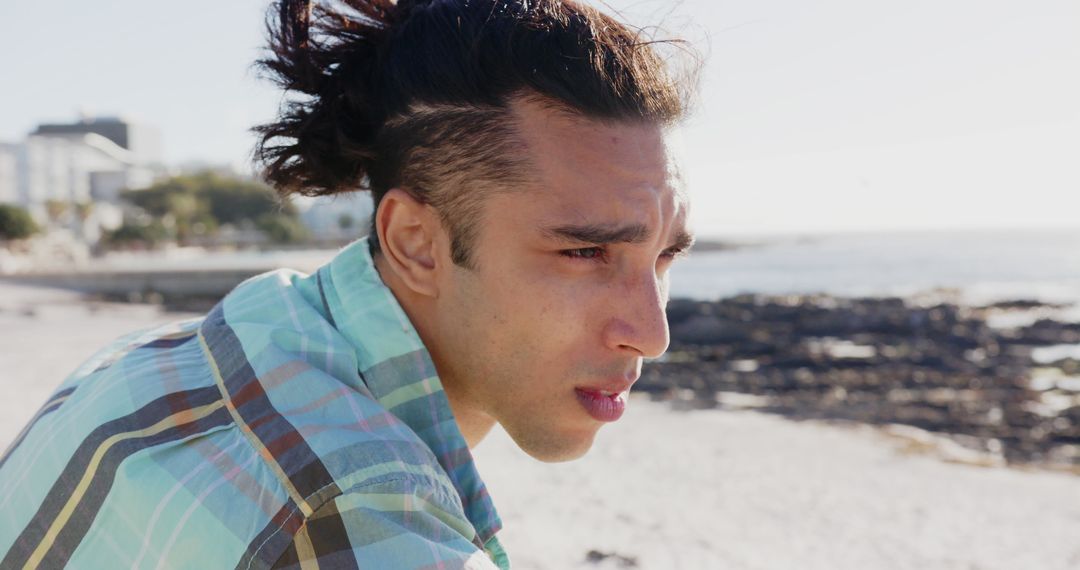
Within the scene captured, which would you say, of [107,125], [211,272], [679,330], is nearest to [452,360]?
[679,330]

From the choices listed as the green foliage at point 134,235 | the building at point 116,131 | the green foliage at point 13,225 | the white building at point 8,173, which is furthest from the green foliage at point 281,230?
the building at point 116,131

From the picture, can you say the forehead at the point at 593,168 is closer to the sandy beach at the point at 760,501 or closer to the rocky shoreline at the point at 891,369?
the sandy beach at the point at 760,501

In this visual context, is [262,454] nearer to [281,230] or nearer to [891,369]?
[891,369]

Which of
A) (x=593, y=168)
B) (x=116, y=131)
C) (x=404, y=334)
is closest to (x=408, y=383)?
(x=404, y=334)

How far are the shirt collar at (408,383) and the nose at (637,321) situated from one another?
29cm

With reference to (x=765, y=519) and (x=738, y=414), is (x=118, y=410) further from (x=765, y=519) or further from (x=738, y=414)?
(x=738, y=414)

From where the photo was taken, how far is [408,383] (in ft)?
3.94

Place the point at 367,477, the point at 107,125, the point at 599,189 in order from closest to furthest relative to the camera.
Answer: the point at 367,477, the point at 599,189, the point at 107,125

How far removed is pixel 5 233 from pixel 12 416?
39036mm

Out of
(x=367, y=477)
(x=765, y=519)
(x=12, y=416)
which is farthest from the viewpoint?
(x=12, y=416)

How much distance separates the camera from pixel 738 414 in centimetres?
1002

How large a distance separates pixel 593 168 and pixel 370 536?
70 cm

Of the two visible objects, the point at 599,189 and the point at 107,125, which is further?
→ the point at 107,125

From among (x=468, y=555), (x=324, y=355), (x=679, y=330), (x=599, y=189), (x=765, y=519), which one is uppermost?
(x=599, y=189)
